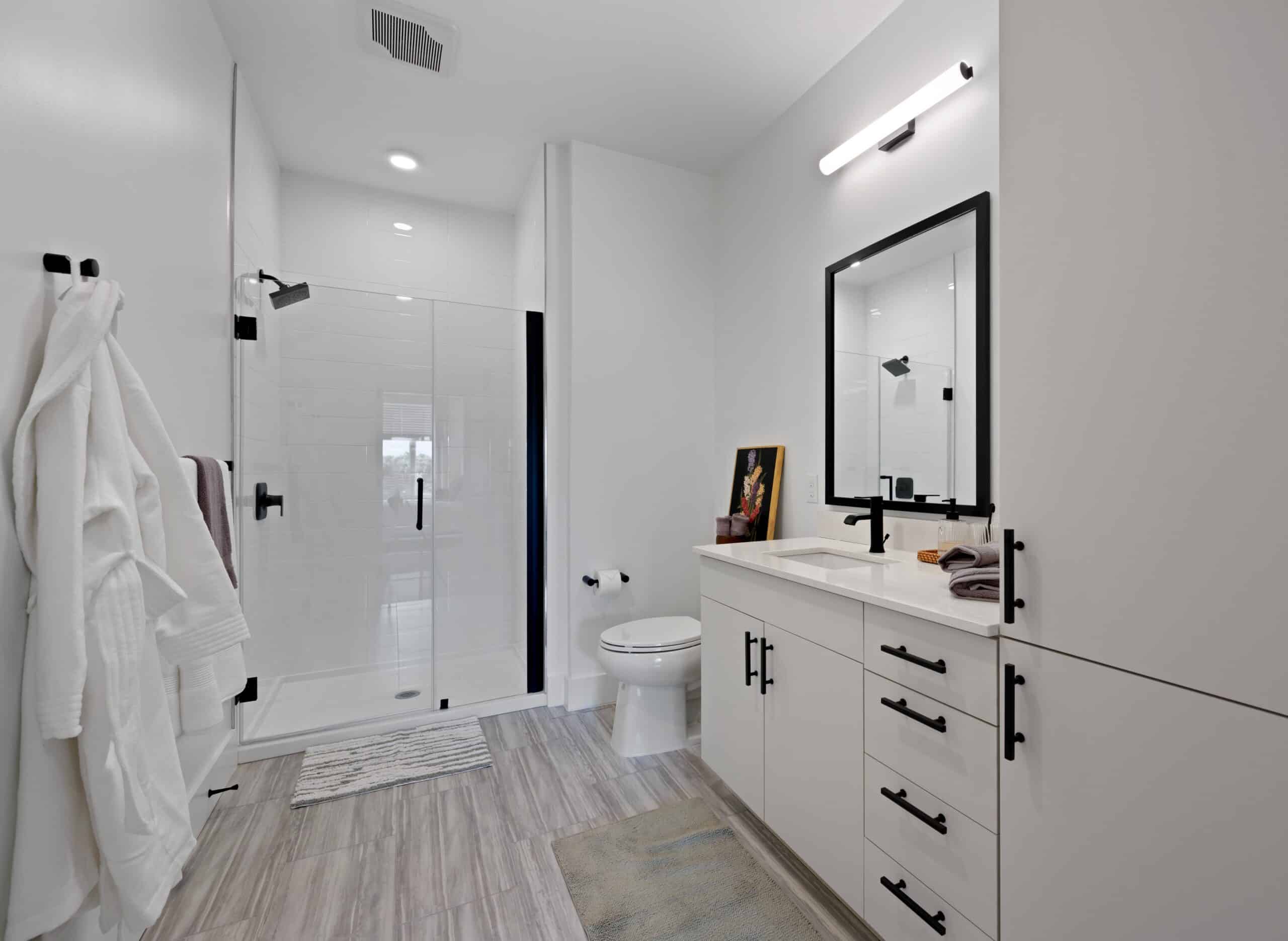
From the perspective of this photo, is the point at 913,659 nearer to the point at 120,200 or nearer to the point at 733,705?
the point at 733,705

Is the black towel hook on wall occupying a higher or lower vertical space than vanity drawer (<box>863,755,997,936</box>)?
higher

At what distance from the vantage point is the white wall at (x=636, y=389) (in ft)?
8.71

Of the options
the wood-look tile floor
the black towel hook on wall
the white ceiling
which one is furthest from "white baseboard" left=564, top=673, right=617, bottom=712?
the white ceiling

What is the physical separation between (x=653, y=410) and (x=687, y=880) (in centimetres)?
194

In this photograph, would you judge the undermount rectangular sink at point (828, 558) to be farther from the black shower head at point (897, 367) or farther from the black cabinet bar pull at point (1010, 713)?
the black cabinet bar pull at point (1010, 713)

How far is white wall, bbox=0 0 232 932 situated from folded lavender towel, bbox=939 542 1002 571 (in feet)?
5.93

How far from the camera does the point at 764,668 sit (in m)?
1.61

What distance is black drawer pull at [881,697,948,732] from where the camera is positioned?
42.0 inches

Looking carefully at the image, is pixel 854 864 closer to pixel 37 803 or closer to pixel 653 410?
pixel 37 803

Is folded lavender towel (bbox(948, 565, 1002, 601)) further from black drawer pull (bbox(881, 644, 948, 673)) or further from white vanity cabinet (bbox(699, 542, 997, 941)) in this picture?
black drawer pull (bbox(881, 644, 948, 673))

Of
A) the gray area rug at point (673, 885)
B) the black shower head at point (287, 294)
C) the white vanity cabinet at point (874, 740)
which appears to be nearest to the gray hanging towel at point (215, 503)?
the black shower head at point (287, 294)

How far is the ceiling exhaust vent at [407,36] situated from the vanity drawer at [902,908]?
9.18 feet

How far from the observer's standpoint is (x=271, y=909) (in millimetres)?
1433

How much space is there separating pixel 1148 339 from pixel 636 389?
7.01 ft
